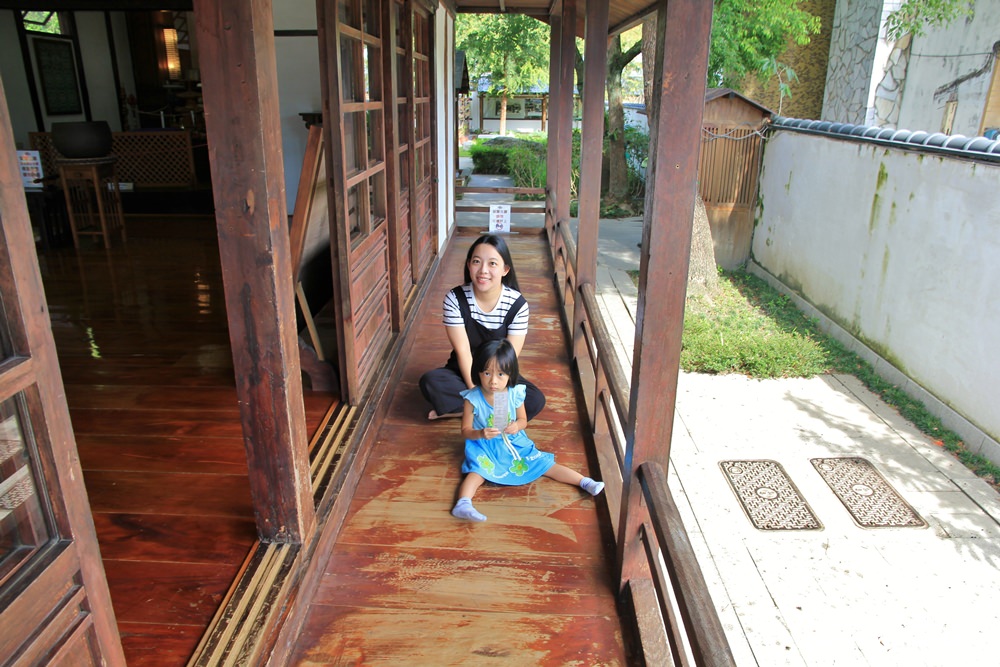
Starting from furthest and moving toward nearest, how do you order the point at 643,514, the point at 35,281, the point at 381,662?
the point at 643,514, the point at 381,662, the point at 35,281

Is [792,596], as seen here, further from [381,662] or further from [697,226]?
[697,226]

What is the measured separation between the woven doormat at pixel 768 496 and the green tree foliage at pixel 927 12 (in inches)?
201

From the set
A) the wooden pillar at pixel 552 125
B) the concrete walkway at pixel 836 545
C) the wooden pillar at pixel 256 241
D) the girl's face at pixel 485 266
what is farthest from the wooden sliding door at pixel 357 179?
the wooden pillar at pixel 552 125

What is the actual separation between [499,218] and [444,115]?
4.61ft

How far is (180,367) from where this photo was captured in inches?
139

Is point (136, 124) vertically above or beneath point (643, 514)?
above

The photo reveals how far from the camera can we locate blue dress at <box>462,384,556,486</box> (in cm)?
281

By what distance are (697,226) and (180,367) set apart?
6467mm

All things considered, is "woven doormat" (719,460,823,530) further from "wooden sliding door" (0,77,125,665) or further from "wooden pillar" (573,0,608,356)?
"wooden sliding door" (0,77,125,665)

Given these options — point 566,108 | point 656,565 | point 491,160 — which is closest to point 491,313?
point 656,565

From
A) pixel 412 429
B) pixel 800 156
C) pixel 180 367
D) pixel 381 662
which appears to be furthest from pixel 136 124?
pixel 381 662

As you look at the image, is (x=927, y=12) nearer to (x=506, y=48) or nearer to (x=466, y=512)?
(x=466, y=512)

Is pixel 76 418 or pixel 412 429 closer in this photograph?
pixel 76 418

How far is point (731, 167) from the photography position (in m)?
9.29
